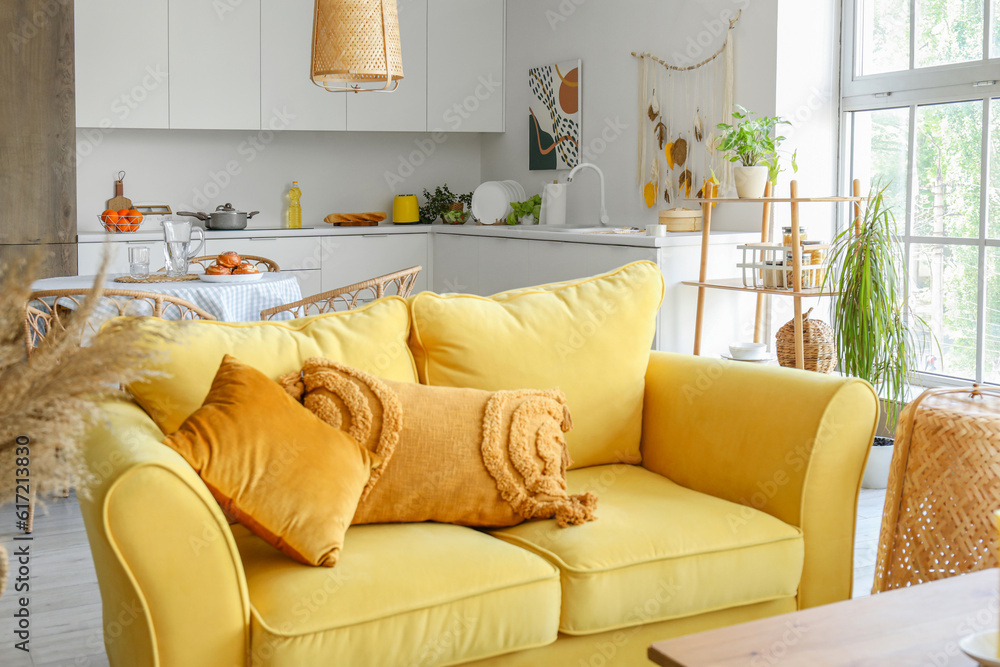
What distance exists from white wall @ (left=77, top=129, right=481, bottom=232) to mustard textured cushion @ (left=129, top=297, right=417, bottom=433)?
13.5 ft

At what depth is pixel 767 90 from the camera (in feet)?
14.0

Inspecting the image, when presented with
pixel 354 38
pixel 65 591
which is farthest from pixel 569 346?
pixel 354 38

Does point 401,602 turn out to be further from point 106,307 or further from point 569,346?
point 106,307

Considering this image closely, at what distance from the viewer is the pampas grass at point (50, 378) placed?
2.24 ft

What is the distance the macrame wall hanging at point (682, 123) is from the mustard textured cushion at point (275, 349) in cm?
259

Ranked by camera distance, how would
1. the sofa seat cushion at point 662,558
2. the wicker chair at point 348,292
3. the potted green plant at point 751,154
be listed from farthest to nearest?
the potted green plant at point 751,154, the wicker chair at point 348,292, the sofa seat cushion at point 662,558

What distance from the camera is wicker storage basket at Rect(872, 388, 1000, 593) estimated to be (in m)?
2.06

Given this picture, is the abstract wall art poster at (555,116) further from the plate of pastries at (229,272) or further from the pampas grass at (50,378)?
the pampas grass at (50,378)

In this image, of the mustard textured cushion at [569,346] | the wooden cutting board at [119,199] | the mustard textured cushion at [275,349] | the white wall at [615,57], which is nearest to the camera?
the mustard textured cushion at [275,349]

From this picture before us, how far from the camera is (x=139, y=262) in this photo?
3.67 meters

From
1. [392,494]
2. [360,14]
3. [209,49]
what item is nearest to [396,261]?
[209,49]

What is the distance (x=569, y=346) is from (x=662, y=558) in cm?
65

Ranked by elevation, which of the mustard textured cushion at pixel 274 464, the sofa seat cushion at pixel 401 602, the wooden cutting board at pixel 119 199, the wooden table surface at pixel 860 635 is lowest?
the sofa seat cushion at pixel 401 602

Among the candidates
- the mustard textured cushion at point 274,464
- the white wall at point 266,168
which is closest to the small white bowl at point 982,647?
the mustard textured cushion at point 274,464
